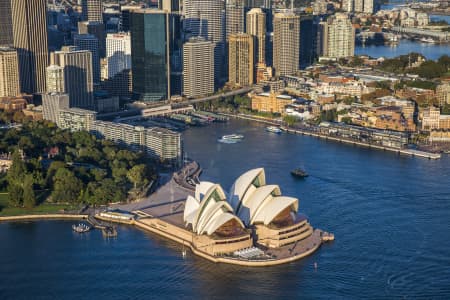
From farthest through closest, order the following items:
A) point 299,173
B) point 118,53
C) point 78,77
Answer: point 118,53
point 78,77
point 299,173

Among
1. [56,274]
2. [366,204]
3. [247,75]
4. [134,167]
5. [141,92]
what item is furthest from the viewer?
[247,75]

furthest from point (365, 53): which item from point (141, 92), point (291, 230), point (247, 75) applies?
point (291, 230)

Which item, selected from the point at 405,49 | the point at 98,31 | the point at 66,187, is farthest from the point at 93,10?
the point at 66,187

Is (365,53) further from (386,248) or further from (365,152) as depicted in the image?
(386,248)

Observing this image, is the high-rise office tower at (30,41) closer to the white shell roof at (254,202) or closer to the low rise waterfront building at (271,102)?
the low rise waterfront building at (271,102)

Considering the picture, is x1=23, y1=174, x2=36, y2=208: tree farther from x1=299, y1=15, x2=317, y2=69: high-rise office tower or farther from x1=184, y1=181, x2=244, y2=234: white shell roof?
x1=299, y1=15, x2=317, y2=69: high-rise office tower

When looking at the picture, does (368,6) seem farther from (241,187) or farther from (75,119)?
(241,187)

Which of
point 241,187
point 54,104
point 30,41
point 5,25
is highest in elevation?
point 5,25
